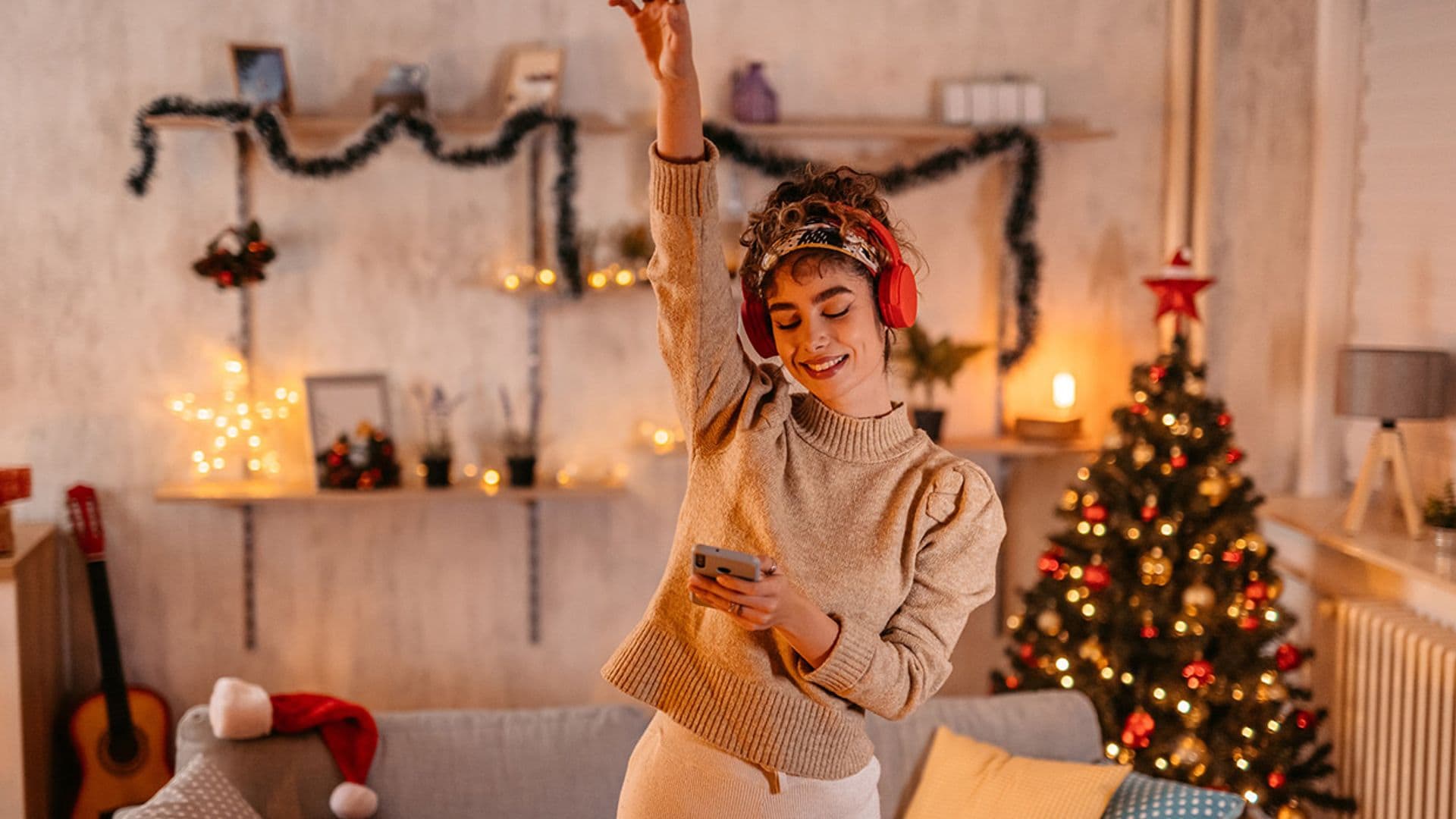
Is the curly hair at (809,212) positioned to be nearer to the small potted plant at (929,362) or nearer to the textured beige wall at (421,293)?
the small potted plant at (929,362)

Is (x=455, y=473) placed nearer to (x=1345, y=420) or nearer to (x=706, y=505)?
(x=706, y=505)

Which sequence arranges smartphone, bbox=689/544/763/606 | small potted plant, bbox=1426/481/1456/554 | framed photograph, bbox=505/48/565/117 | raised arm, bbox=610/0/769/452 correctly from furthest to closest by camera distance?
framed photograph, bbox=505/48/565/117
small potted plant, bbox=1426/481/1456/554
raised arm, bbox=610/0/769/452
smartphone, bbox=689/544/763/606

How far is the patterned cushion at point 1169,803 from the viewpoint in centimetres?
259

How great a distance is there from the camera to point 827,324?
1.51 m

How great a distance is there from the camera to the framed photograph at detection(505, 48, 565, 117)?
3.82 metres

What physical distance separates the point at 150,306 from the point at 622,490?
5.26 feet

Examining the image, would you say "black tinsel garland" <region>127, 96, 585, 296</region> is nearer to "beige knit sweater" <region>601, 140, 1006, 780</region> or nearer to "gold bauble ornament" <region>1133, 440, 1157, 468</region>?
"gold bauble ornament" <region>1133, 440, 1157, 468</region>

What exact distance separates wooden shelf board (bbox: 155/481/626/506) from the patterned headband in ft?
8.04

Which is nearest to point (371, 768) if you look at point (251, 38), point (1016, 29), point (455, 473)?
point (455, 473)

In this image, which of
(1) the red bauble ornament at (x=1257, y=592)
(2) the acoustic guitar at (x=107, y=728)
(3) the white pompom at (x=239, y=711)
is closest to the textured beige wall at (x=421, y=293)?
(2) the acoustic guitar at (x=107, y=728)

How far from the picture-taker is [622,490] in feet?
13.2

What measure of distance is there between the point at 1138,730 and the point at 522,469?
6.48 ft

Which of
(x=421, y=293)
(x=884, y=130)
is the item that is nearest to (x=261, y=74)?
(x=421, y=293)

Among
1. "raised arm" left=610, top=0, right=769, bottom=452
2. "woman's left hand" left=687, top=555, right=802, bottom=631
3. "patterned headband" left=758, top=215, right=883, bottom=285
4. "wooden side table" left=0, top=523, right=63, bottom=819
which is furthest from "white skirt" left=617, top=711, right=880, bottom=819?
"wooden side table" left=0, top=523, right=63, bottom=819
